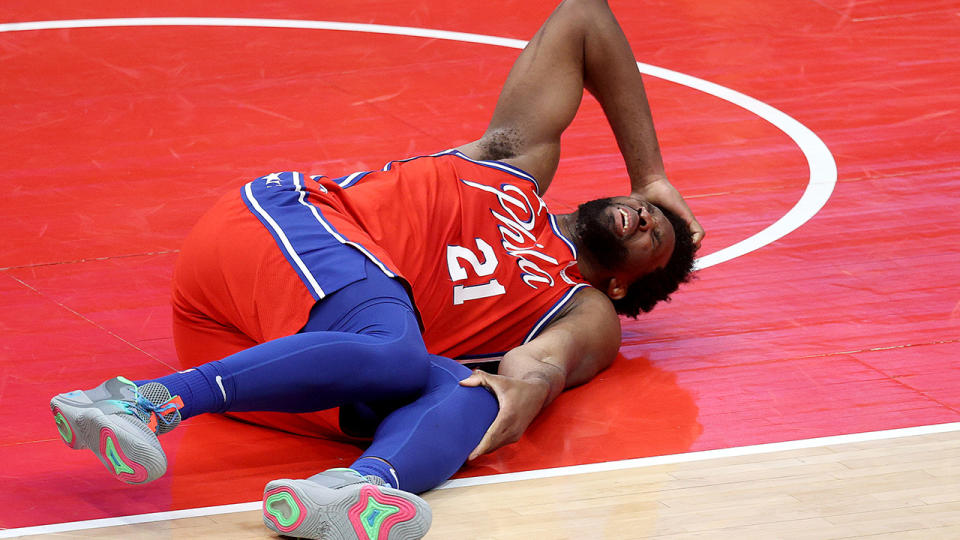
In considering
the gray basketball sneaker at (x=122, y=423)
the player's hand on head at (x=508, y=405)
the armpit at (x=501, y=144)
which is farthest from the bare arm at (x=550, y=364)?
the gray basketball sneaker at (x=122, y=423)

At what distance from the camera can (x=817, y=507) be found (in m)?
2.80

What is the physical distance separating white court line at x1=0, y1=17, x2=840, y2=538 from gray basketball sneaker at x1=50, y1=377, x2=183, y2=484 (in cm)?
23

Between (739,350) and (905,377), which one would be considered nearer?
(905,377)

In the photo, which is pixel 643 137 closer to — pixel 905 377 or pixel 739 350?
pixel 739 350

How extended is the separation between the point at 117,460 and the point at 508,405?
961mm

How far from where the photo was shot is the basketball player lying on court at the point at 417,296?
2631 mm

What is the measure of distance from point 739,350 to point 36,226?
258cm

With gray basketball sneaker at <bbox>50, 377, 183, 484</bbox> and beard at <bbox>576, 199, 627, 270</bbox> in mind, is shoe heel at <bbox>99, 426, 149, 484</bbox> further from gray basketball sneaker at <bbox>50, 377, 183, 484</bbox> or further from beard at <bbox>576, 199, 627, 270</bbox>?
beard at <bbox>576, 199, 627, 270</bbox>

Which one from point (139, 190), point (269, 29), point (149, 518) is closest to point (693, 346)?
point (149, 518)

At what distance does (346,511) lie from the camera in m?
2.52

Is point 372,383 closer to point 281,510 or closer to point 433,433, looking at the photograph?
point 433,433

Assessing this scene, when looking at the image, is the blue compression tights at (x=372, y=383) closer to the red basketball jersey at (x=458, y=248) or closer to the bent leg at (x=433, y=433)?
the bent leg at (x=433, y=433)

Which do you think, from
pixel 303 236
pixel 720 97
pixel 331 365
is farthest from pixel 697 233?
pixel 720 97

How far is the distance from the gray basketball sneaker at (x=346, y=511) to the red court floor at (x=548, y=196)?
1.20 ft
